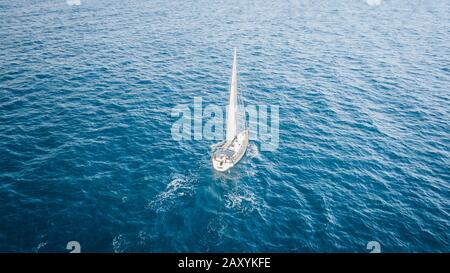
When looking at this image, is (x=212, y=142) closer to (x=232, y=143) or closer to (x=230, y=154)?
(x=232, y=143)

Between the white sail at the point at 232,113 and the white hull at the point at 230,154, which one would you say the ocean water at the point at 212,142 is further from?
the white sail at the point at 232,113

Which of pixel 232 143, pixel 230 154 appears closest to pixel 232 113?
pixel 232 143

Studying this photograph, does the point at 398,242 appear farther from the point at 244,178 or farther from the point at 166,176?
the point at 166,176

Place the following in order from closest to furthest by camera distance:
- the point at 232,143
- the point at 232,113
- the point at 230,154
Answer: the point at 230,154 → the point at 232,113 → the point at 232,143

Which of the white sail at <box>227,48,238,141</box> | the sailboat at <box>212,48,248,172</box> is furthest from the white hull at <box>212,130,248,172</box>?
the white sail at <box>227,48,238,141</box>

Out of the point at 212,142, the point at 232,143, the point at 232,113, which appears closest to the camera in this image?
the point at 232,113

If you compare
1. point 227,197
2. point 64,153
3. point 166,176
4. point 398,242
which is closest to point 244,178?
point 227,197
